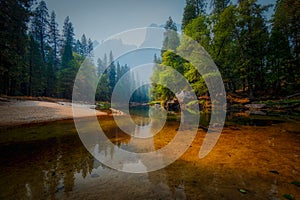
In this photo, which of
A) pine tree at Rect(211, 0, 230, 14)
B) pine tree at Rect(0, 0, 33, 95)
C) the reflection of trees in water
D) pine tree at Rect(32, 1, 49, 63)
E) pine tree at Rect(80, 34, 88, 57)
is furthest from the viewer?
pine tree at Rect(80, 34, 88, 57)

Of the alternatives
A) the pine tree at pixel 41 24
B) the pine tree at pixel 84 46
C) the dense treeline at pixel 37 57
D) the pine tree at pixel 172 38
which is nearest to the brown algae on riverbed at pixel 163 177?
the dense treeline at pixel 37 57

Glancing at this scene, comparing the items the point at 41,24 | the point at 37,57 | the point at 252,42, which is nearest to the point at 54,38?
the point at 41,24

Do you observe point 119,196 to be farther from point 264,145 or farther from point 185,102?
point 185,102

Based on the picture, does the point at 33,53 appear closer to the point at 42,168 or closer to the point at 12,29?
the point at 12,29

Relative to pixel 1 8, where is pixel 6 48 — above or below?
below

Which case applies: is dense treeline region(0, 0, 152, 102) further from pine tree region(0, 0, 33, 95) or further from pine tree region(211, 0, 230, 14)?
pine tree region(211, 0, 230, 14)

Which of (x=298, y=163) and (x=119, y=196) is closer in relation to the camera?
(x=119, y=196)

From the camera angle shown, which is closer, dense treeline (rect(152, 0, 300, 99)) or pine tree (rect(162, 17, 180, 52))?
dense treeline (rect(152, 0, 300, 99))

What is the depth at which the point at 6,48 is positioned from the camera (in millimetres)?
13648

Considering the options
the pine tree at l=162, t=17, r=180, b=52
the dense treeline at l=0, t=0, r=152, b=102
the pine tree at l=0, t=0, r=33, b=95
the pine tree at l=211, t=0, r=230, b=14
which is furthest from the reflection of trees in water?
the pine tree at l=211, t=0, r=230, b=14

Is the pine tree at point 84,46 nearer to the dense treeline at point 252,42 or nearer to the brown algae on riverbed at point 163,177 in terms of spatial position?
the dense treeline at point 252,42

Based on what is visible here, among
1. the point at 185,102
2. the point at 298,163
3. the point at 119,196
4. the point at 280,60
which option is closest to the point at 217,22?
the point at 280,60

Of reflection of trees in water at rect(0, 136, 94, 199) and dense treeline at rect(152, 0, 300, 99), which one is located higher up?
dense treeline at rect(152, 0, 300, 99)

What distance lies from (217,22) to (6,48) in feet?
73.6
